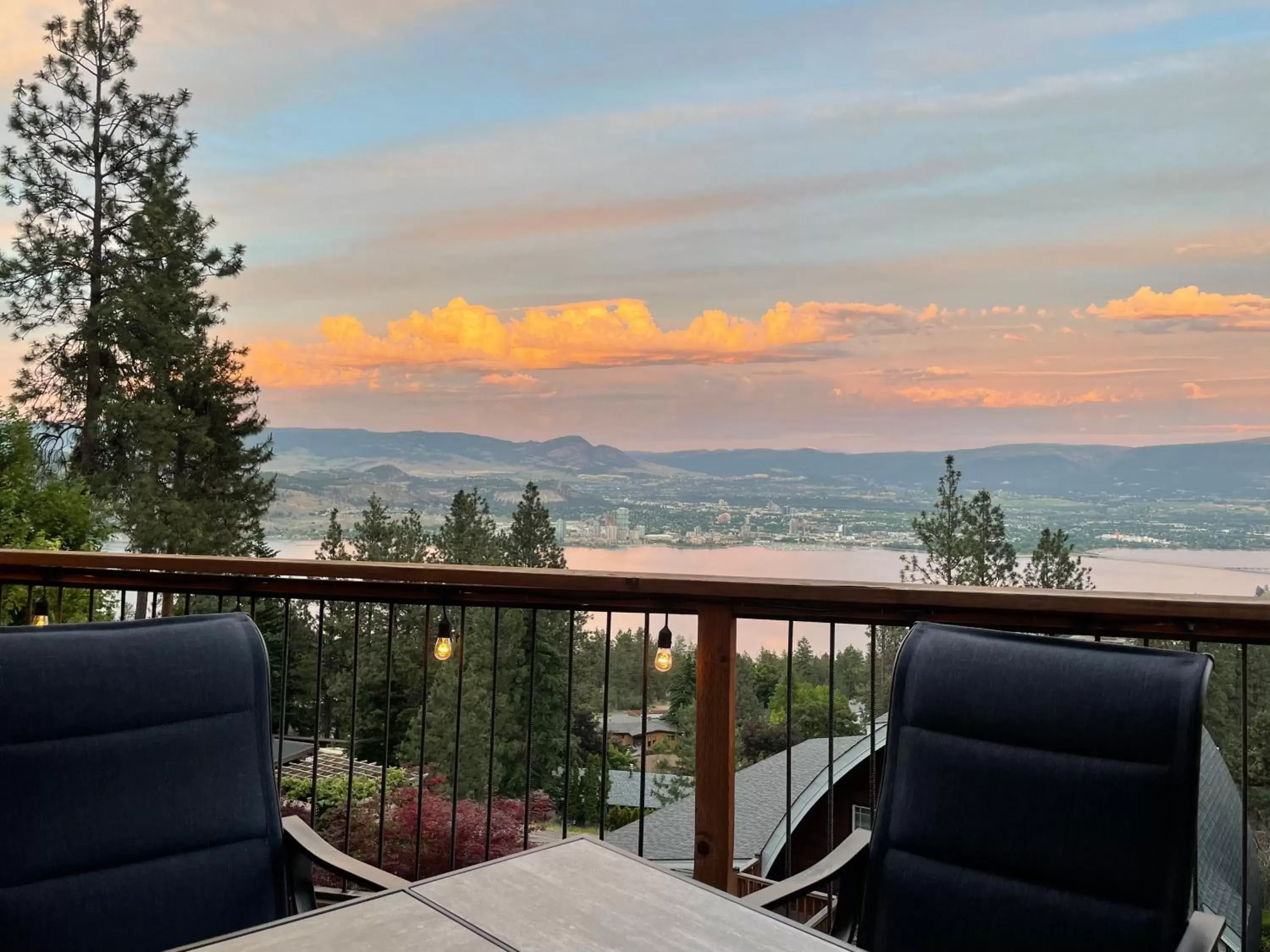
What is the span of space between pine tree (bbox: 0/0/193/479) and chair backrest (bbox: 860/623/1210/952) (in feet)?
48.5

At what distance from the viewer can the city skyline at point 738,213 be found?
36.1ft

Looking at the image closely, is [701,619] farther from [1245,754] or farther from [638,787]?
[638,787]

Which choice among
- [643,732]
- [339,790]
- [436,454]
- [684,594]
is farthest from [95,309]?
[684,594]

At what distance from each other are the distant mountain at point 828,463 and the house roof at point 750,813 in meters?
3.75

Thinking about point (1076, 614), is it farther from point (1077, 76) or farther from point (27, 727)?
point (1077, 76)

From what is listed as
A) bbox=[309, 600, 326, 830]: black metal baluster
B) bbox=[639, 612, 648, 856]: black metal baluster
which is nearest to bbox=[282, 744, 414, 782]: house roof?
bbox=[309, 600, 326, 830]: black metal baluster

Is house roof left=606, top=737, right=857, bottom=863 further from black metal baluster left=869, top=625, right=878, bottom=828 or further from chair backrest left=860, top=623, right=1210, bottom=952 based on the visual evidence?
chair backrest left=860, top=623, right=1210, bottom=952

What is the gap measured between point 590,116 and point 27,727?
12.5 meters

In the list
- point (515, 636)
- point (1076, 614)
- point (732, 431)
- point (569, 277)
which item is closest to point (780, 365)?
point (732, 431)

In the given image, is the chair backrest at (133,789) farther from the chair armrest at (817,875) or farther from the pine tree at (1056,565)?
the pine tree at (1056,565)

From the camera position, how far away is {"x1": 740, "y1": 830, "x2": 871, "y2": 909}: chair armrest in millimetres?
1358

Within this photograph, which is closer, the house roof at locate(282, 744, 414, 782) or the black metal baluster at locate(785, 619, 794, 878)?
the black metal baluster at locate(785, 619, 794, 878)

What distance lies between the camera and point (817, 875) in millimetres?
1462

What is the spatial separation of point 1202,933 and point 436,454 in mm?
14930
